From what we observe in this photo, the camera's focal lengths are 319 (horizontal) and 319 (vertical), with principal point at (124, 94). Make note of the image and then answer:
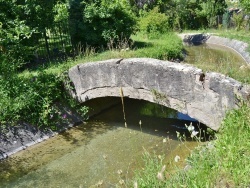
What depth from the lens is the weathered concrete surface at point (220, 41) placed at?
17419 millimetres

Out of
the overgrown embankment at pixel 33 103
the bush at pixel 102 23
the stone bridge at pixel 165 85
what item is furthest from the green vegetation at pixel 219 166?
the bush at pixel 102 23

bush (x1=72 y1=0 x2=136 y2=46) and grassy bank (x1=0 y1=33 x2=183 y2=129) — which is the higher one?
bush (x1=72 y1=0 x2=136 y2=46)

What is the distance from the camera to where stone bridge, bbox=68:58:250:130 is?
589 cm

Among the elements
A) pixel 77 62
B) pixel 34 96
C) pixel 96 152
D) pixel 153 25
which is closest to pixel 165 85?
pixel 96 152

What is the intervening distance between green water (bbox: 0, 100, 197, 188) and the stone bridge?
878mm

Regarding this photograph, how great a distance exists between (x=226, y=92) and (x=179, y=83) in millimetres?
1153

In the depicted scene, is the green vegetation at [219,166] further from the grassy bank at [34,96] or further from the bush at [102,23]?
the bush at [102,23]

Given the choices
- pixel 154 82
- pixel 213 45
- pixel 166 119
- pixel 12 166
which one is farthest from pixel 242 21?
pixel 12 166

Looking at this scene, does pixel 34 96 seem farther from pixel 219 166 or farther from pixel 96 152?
pixel 219 166

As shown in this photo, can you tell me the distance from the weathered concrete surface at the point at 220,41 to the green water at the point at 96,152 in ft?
28.0

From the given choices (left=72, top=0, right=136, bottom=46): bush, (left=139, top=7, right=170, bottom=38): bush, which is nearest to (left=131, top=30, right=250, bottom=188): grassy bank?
(left=72, top=0, right=136, bottom=46): bush

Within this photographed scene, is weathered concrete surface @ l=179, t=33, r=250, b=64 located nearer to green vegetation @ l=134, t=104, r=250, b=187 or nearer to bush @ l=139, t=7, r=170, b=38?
bush @ l=139, t=7, r=170, b=38

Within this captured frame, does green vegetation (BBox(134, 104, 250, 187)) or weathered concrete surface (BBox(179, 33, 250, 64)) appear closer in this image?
green vegetation (BBox(134, 104, 250, 187))

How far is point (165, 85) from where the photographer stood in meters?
7.00
